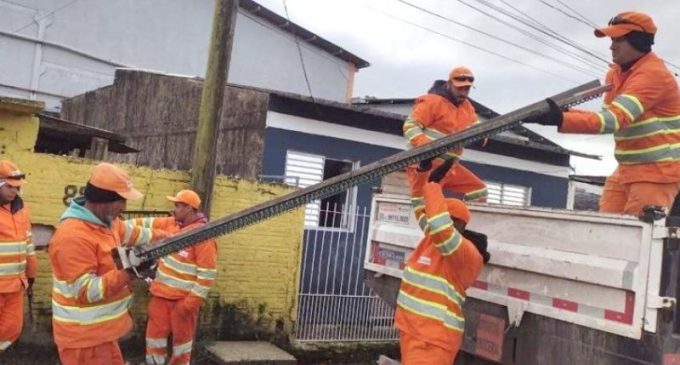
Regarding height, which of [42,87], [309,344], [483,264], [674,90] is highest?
[42,87]

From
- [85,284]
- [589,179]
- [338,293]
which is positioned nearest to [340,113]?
[338,293]

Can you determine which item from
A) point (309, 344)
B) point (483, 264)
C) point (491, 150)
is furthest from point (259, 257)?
point (491, 150)

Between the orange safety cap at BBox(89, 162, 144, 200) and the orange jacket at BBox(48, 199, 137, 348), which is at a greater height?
the orange safety cap at BBox(89, 162, 144, 200)

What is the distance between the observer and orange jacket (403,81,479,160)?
5.04 meters

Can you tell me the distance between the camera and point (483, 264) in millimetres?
4211

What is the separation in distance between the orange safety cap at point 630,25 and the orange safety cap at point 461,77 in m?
1.12

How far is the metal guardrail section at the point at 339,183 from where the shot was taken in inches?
147

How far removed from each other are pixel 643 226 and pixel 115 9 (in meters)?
16.9

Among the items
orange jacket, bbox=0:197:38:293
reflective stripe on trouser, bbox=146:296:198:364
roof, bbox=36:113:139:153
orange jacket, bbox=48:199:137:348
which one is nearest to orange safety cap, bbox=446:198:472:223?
orange jacket, bbox=48:199:137:348

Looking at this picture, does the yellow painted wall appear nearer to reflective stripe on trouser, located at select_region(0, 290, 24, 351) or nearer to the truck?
reflective stripe on trouser, located at select_region(0, 290, 24, 351)

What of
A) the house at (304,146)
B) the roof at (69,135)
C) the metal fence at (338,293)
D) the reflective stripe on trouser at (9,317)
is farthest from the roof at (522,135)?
the reflective stripe on trouser at (9,317)

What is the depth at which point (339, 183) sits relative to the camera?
12.7 feet

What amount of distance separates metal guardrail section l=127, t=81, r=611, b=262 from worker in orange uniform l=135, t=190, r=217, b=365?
2574mm

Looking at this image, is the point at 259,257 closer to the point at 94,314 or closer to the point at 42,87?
the point at 94,314
